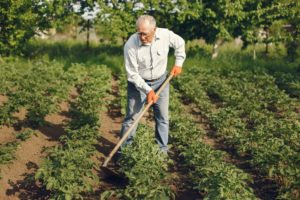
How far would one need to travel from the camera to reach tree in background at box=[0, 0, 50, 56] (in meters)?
12.8

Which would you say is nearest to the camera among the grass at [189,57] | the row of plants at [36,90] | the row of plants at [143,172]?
the row of plants at [143,172]

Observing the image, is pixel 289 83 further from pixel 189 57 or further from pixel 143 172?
pixel 143 172

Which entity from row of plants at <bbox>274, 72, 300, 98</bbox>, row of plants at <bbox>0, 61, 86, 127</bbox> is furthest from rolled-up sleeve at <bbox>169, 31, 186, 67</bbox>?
row of plants at <bbox>274, 72, 300, 98</bbox>

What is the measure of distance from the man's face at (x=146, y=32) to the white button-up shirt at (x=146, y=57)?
0.36 feet

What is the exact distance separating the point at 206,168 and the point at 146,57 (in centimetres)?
167

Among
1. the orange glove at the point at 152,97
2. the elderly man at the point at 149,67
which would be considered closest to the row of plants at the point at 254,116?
the elderly man at the point at 149,67

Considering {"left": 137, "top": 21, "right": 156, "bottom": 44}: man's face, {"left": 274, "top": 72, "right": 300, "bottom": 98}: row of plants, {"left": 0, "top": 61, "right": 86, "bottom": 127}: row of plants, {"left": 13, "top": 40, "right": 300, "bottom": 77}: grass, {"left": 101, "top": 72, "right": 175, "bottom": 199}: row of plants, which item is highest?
{"left": 137, "top": 21, "right": 156, "bottom": 44}: man's face

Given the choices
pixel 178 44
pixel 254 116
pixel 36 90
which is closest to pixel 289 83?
pixel 254 116

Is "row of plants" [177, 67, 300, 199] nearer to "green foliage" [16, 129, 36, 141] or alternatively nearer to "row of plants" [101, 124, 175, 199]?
"row of plants" [101, 124, 175, 199]

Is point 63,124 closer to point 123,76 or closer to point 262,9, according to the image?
point 123,76

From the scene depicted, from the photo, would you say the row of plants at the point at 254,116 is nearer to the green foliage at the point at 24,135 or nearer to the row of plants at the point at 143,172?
the row of plants at the point at 143,172

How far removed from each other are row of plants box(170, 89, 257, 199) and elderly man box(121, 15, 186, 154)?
0.52 meters

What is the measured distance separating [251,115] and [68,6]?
7.80 m

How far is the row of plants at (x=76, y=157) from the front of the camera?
497 centimetres
